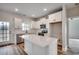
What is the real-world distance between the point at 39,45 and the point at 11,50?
555mm

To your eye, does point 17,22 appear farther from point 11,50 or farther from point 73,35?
point 73,35

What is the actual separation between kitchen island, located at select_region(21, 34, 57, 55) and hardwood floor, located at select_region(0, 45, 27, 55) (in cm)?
13

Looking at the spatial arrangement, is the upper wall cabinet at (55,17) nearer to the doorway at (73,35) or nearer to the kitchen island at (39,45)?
the doorway at (73,35)

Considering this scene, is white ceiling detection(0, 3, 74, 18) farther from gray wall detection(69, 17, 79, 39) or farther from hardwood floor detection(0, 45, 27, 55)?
hardwood floor detection(0, 45, 27, 55)

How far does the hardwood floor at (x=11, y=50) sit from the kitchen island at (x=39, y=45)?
5.1 inches

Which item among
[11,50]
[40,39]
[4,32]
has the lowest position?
[11,50]

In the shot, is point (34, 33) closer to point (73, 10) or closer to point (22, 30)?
point (22, 30)

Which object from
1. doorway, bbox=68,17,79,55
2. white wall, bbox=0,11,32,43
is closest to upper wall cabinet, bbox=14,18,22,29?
white wall, bbox=0,11,32,43

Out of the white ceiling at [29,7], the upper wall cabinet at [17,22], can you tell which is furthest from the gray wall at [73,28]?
the upper wall cabinet at [17,22]

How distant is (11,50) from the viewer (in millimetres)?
1691

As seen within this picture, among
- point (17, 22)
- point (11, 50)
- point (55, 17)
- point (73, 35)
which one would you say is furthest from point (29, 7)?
point (73, 35)

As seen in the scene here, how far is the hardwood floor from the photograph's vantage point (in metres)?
1.66

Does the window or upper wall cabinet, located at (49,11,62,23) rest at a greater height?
upper wall cabinet, located at (49,11,62,23)

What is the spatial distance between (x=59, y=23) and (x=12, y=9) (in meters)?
0.95
